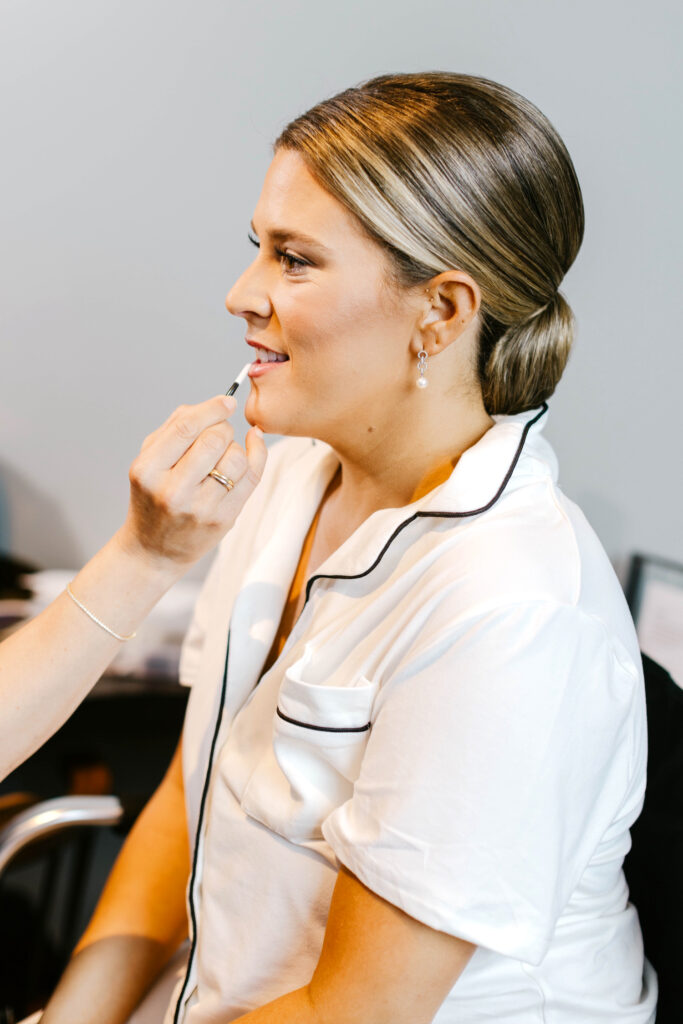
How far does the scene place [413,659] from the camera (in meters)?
0.76

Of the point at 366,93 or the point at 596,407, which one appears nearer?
the point at 366,93

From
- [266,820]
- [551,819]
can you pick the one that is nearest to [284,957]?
[266,820]

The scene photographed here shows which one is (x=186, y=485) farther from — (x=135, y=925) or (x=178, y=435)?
(x=135, y=925)

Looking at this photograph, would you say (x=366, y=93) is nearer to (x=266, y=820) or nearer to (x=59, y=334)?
(x=266, y=820)

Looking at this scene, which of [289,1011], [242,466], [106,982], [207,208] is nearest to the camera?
[289,1011]

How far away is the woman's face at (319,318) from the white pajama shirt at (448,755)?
5.1 inches

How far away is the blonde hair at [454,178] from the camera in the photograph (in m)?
0.86

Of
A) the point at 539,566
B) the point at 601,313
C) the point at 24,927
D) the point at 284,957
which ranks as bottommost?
the point at 24,927

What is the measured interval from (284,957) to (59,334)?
→ 1209 millimetres

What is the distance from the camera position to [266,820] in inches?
35.0

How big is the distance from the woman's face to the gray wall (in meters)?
0.48

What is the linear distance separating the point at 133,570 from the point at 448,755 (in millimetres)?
400

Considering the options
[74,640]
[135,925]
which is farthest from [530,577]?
[135,925]

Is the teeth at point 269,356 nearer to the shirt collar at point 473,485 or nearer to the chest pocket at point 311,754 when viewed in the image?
the shirt collar at point 473,485
